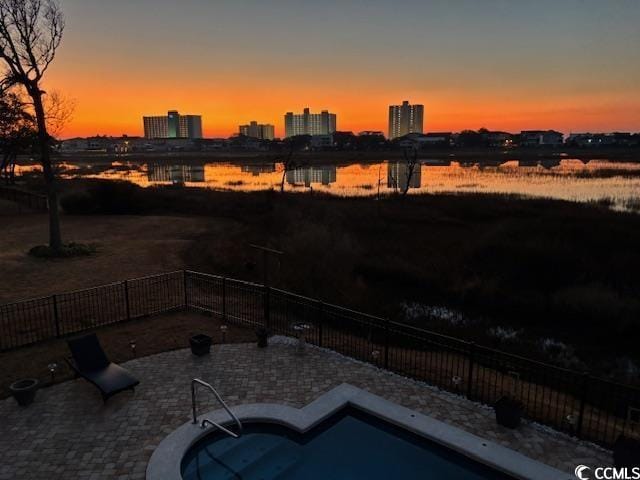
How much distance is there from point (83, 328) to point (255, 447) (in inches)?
295

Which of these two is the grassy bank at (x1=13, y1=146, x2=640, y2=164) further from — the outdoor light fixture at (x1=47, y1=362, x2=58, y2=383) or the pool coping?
the pool coping

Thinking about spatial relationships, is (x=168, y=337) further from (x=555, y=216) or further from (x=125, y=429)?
(x=555, y=216)

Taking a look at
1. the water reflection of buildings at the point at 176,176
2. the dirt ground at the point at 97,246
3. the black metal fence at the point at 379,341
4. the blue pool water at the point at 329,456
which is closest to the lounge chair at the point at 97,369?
the blue pool water at the point at 329,456

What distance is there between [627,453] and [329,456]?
15.3 feet

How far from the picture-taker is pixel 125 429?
8352 millimetres

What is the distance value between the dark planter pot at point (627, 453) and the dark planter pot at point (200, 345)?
8.49 metres

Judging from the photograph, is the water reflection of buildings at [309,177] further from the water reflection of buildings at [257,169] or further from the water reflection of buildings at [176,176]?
the water reflection of buildings at [176,176]

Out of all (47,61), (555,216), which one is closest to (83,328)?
(47,61)

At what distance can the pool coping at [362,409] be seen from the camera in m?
7.29

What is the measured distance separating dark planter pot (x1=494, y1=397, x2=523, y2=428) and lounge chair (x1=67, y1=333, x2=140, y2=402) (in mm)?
7128

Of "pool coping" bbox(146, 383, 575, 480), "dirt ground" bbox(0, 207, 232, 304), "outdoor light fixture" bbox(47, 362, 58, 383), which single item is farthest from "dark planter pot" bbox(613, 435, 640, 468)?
"dirt ground" bbox(0, 207, 232, 304)

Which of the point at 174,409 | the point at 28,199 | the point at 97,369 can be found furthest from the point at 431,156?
the point at 174,409

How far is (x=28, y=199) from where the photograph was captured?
39.2m

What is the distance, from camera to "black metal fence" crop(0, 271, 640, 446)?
9.42 metres
